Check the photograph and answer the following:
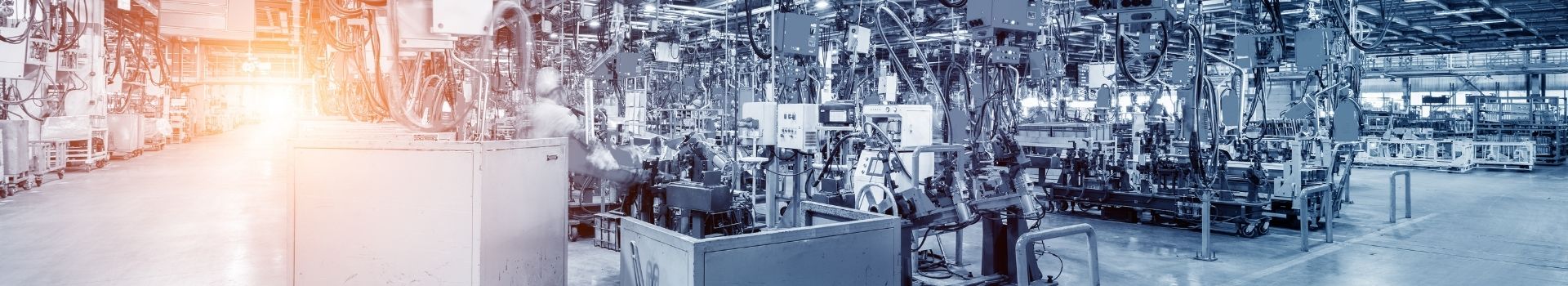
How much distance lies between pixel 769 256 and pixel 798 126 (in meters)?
3.07

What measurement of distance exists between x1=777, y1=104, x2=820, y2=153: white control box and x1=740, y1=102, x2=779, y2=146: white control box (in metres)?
0.05

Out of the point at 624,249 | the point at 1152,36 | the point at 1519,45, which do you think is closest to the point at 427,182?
the point at 624,249

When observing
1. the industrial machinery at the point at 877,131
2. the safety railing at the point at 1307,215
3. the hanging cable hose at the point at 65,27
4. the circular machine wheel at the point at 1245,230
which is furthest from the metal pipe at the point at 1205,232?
the hanging cable hose at the point at 65,27

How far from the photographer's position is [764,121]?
6.21m

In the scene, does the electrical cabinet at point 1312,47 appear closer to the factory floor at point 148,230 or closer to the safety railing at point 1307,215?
the safety railing at point 1307,215

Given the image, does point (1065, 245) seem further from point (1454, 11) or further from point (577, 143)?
point (1454, 11)

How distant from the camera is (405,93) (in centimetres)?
610

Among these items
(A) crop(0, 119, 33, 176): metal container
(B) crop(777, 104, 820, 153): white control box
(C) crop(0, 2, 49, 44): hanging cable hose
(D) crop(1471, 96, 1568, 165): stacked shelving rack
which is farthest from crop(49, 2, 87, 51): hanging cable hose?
(D) crop(1471, 96, 1568, 165): stacked shelving rack

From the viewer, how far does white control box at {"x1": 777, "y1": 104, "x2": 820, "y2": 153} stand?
237 inches

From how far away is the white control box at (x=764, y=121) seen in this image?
6.17 metres

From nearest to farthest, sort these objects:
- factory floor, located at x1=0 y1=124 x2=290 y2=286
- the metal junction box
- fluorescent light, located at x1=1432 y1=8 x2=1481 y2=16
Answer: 1. the metal junction box
2. factory floor, located at x1=0 y1=124 x2=290 y2=286
3. fluorescent light, located at x1=1432 y1=8 x2=1481 y2=16

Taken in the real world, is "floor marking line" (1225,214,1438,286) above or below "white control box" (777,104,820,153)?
below

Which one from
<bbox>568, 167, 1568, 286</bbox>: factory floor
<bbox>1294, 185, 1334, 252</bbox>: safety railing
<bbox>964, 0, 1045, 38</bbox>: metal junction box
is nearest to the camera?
<bbox>964, 0, 1045, 38</bbox>: metal junction box

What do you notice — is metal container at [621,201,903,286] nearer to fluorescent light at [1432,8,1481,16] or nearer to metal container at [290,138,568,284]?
metal container at [290,138,568,284]
